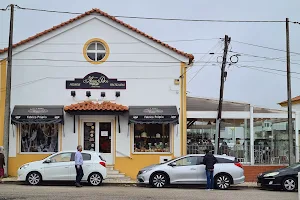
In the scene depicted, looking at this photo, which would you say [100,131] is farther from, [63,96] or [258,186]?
[258,186]

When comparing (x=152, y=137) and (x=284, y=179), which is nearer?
(x=284, y=179)

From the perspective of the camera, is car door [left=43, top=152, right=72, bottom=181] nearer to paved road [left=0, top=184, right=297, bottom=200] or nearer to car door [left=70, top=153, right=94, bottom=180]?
car door [left=70, top=153, right=94, bottom=180]

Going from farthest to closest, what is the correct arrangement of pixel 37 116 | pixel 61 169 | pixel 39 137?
pixel 39 137, pixel 37 116, pixel 61 169

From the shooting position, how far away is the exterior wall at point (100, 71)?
23672 mm

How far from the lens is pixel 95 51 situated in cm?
2416

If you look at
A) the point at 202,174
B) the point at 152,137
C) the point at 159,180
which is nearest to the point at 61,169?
the point at 159,180

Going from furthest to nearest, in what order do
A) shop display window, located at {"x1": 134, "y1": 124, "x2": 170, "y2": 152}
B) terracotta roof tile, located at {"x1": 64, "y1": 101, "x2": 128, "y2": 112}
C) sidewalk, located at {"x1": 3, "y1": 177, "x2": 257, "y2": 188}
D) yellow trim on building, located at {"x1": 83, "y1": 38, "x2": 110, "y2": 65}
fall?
shop display window, located at {"x1": 134, "y1": 124, "x2": 170, "y2": 152} < yellow trim on building, located at {"x1": 83, "y1": 38, "x2": 110, "y2": 65} < terracotta roof tile, located at {"x1": 64, "y1": 101, "x2": 128, "y2": 112} < sidewalk, located at {"x1": 3, "y1": 177, "x2": 257, "y2": 188}

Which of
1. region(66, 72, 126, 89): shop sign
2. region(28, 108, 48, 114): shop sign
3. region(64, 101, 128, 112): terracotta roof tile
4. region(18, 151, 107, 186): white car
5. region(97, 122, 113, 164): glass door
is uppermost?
region(66, 72, 126, 89): shop sign

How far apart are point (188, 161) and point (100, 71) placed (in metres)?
6.39

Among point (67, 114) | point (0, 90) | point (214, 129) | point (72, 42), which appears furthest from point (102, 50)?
point (214, 129)

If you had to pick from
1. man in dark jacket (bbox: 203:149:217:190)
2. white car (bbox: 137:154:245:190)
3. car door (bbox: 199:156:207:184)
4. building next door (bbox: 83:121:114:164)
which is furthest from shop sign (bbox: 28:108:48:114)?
man in dark jacket (bbox: 203:149:217:190)

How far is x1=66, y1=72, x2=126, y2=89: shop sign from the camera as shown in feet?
77.9

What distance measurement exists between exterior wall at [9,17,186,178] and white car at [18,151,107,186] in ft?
11.4

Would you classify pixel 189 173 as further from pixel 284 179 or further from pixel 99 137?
pixel 99 137
